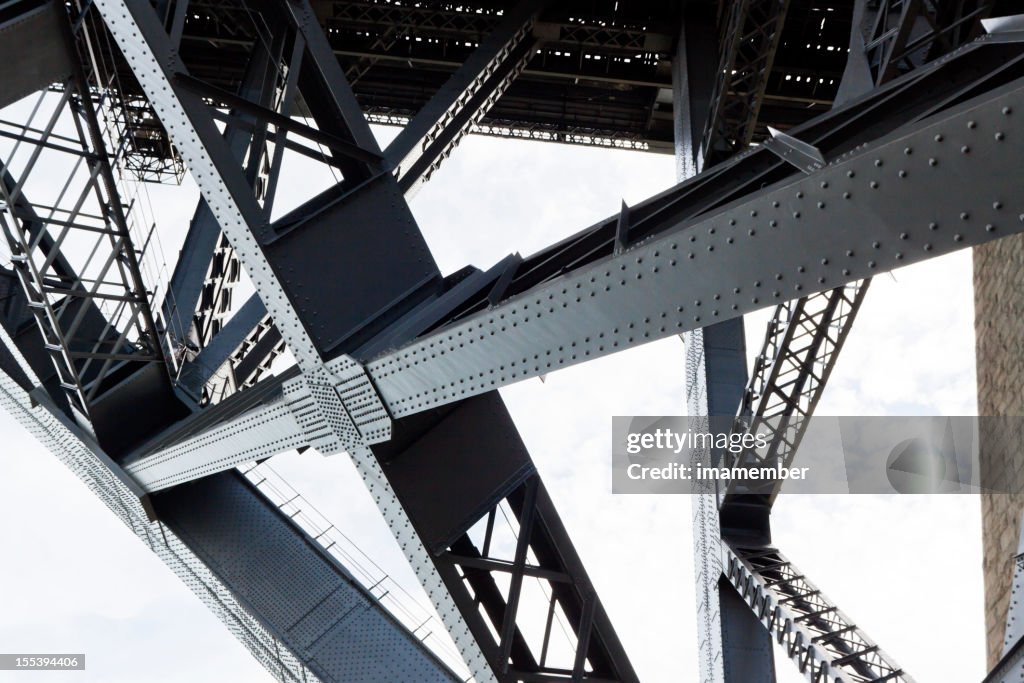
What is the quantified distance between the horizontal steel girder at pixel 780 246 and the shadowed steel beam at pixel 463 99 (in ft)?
15.9

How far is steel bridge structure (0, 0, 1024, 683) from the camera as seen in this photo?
499 cm

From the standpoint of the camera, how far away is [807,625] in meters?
8.83

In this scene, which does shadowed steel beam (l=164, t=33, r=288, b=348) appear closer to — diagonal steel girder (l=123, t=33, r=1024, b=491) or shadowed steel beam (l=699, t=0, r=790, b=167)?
shadowed steel beam (l=699, t=0, r=790, b=167)

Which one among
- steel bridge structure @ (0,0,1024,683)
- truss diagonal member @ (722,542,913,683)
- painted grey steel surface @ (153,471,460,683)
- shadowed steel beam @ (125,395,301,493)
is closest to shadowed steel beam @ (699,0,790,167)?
steel bridge structure @ (0,0,1024,683)

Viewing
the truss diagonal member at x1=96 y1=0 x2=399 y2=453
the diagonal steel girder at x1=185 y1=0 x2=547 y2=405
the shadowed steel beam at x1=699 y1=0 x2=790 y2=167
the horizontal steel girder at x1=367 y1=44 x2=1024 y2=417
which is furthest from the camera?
the diagonal steel girder at x1=185 y1=0 x2=547 y2=405

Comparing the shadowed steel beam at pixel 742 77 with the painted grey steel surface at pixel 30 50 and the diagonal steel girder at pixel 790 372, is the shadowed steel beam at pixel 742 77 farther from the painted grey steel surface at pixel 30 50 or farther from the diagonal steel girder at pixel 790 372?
the painted grey steel surface at pixel 30 50

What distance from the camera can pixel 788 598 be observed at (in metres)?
9.30

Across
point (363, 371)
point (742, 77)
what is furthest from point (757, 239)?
point (742, 77)

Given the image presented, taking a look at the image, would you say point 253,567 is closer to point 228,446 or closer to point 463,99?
point 228,446

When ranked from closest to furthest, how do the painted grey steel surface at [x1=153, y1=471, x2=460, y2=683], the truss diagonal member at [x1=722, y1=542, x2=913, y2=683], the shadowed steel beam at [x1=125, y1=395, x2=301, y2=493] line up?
the truss diagonal member at [x1=722, y1=542, x2=913, y2=683] → the shadowed steel beam at [x1=125, y1=395, x2=301, y2=493] → the painted grey steel surface at [x1=153, y1=471, x2=460, y2=683]

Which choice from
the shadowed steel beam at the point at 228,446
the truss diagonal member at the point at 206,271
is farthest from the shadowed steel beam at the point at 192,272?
the shadowed steel beam at the point at 228,446

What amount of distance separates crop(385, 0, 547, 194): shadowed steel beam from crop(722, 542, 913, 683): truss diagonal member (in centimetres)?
518

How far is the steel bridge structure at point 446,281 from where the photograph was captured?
16.4 feet

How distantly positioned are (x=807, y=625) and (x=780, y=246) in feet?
16.3
